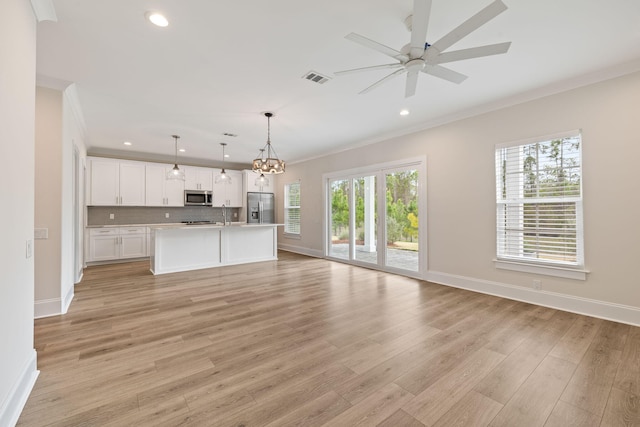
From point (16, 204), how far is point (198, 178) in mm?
6434

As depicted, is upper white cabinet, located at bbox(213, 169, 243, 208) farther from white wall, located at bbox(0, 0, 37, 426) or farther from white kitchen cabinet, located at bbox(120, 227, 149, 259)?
white wall, located at bbox(0, 0, 37, 426)

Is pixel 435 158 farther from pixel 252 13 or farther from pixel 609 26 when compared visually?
pixel 252 13

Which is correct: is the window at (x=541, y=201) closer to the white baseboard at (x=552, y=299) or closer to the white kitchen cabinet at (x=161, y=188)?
the white baseboard at (x=552, y=299)

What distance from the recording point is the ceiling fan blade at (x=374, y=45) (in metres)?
2.01

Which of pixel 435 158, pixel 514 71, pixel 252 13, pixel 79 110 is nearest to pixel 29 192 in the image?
pixel 252 13

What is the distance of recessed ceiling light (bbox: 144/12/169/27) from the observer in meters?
2.25

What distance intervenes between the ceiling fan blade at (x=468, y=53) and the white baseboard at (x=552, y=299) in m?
3.06

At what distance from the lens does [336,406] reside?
1.77 m

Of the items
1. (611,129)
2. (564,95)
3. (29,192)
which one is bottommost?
(29,192)

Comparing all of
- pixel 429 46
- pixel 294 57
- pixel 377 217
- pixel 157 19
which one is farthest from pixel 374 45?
pixel 377 217

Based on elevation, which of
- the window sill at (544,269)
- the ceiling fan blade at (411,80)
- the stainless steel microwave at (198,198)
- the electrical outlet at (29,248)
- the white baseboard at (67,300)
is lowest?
the white baseboard at (67,300)

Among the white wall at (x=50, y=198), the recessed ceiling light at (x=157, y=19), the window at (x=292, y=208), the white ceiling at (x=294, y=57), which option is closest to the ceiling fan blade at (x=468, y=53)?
the white ceiling at (x=294, y=57)

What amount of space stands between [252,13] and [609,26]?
3.03m

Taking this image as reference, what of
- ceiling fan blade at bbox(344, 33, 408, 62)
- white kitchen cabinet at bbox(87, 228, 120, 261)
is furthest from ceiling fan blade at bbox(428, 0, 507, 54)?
white kitchen cabinet at bbox(87, 228, 120, 261)
